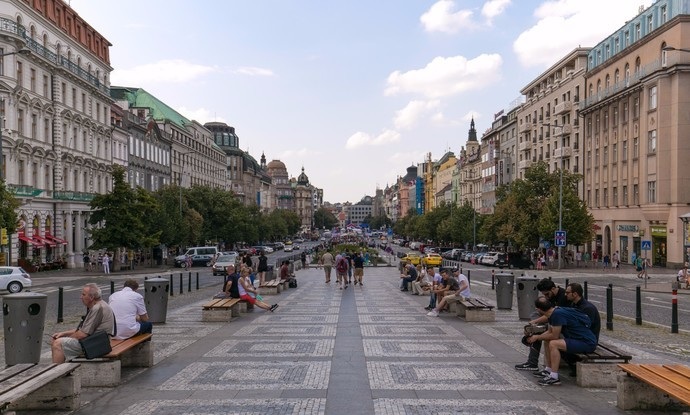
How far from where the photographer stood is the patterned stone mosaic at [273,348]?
12.6 meters

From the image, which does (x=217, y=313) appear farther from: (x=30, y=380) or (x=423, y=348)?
(x=30, y=380)

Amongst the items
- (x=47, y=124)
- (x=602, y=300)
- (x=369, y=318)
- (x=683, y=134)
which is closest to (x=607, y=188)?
(x=683, y=134)

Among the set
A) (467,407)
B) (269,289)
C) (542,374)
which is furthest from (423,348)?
(269,289)

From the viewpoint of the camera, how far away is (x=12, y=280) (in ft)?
105

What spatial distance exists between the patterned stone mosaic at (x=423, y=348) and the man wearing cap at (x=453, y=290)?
4.38m

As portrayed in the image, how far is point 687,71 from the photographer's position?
5031 cm

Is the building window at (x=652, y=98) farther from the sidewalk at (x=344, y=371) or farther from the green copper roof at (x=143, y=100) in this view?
the green copper roof at (x=143, y=100)

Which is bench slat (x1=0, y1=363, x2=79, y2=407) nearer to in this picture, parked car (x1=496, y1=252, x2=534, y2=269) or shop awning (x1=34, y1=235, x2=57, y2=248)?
shop awning (x1=34, y1=235, x2=57, y2=248)

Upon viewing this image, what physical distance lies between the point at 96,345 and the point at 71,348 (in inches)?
15.9

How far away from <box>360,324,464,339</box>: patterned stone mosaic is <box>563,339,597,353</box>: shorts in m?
5.13

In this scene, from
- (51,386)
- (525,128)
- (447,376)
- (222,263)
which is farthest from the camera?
(525,128)

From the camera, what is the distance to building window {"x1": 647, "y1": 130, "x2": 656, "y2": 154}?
53.6 m

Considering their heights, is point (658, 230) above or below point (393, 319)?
above

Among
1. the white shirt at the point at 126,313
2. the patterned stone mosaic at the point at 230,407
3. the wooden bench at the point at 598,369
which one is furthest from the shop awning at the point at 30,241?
the wooden bench at the point at 598,369
